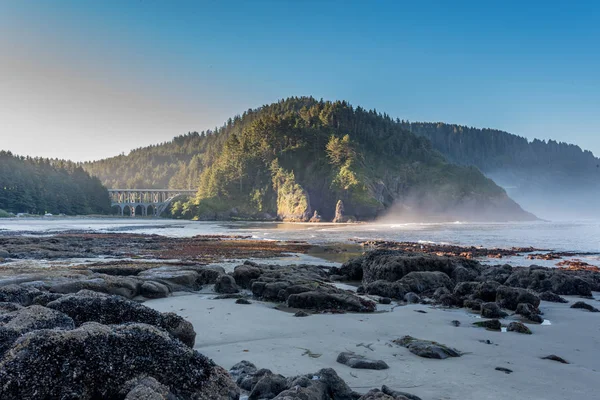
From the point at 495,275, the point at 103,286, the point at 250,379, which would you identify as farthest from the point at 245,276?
the point at 495,275

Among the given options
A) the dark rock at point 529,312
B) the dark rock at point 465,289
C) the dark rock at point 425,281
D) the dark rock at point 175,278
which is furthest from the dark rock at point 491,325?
the dark rock at point 175,278

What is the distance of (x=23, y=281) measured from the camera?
1034 cm

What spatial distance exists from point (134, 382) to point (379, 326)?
5.97 meters

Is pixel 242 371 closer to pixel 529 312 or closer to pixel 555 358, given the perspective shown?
pixel 555 358

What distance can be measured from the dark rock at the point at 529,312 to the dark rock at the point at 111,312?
8015 mm

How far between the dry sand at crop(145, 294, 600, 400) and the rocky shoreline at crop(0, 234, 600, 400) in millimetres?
258

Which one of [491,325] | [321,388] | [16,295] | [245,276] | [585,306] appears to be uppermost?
[16,295]

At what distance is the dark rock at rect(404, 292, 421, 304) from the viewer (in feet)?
38.1

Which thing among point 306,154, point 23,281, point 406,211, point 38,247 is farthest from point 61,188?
point 23,281

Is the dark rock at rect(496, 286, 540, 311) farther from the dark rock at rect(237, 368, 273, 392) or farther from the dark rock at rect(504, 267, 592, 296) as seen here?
the dark rock at rect(237, 368, 273, 392)

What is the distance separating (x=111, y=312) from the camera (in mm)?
5082

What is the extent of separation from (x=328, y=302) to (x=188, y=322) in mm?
5157

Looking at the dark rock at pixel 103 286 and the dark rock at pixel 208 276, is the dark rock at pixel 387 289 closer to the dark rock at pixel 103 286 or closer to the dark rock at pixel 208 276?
the dark rock at pixel 208 276

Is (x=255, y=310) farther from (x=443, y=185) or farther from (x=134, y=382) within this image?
(x=443, y=185)
